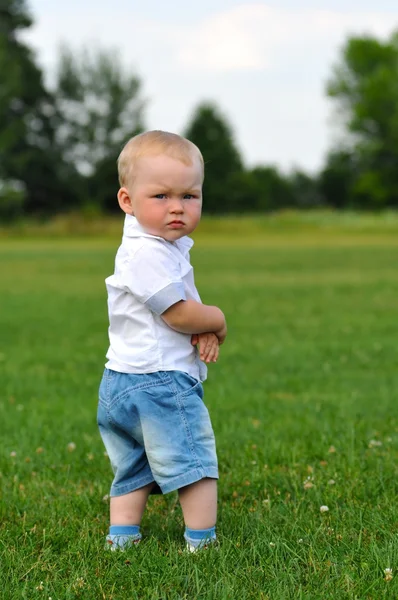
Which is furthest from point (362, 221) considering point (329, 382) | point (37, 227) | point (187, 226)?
point (187, 226)

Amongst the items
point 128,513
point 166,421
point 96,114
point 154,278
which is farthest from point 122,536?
point 96,114

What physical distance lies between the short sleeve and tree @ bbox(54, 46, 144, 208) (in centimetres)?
7041

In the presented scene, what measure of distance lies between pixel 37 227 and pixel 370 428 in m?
51.1

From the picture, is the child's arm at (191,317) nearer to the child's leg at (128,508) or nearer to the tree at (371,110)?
the child's leg at (128,508)

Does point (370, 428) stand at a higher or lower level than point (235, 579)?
lower

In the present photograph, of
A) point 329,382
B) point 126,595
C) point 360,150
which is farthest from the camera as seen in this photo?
point 360,150

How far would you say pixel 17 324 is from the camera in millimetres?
13336

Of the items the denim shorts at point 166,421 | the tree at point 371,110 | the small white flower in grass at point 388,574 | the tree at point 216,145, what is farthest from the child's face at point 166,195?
the tree at point 216,145

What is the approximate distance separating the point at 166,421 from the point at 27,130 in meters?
Result: 73.4

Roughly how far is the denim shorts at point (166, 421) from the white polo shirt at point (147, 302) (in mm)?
56

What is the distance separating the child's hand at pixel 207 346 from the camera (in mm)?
3639

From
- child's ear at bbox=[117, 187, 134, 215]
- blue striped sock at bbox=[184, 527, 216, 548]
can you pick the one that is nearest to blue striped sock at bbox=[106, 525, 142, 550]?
blue striped sock at bbox=[184, 527, 216, 548]

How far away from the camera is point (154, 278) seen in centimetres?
350

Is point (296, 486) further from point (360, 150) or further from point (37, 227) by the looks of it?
point (360, 150)
